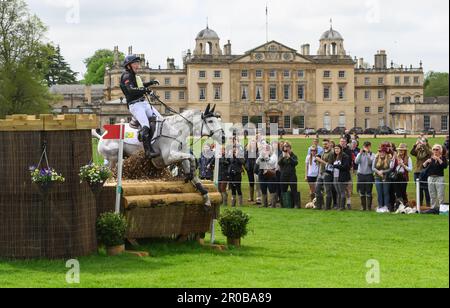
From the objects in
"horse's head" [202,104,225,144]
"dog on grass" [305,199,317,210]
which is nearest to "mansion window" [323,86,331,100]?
"dog on grass" [305,199,317,210]

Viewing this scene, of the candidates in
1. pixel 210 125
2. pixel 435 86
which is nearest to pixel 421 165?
pixel 210 125

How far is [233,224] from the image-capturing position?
14.5m

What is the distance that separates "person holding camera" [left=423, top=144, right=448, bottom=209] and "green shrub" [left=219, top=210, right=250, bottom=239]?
6.54 meters

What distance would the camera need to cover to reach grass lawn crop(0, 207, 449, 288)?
11008mm

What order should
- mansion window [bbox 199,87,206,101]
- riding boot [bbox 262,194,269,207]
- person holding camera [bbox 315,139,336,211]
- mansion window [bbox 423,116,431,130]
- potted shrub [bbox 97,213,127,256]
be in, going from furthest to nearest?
1. mansion window [bbox 199,87,206,101]
2. mansion window [bbox 423,116,431,130]
3. riding boot [bbox 262,194,269,207]
4. person holding camera [bbox 315,139,336,211]
5. potted shrub [bbox 97,213,127,256]

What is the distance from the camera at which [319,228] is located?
58.6ft

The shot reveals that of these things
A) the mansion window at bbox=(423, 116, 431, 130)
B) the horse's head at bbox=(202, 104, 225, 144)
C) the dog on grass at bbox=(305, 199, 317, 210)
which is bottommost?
the dog on grass at bbox=(305, 199, 317, 210)

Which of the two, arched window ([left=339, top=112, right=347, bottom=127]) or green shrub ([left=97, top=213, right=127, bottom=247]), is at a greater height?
arched window ([left=339, top=112, right=347, bottom=127])

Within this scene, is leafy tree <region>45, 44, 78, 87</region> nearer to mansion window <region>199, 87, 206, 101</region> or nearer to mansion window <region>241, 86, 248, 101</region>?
mansion window <region>199, 87, 206, 101</region>

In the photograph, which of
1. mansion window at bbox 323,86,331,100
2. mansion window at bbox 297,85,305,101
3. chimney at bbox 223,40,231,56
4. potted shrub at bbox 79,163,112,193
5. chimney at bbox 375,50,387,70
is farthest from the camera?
chimney at bbox 375,50,387,70

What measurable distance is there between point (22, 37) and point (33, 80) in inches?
128

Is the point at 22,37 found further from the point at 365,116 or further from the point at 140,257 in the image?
the point at 365,116

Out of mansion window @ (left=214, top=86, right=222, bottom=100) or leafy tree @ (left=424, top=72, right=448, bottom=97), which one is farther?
leafy tree @ (left=424, top=72, right=448, bottom=97)
